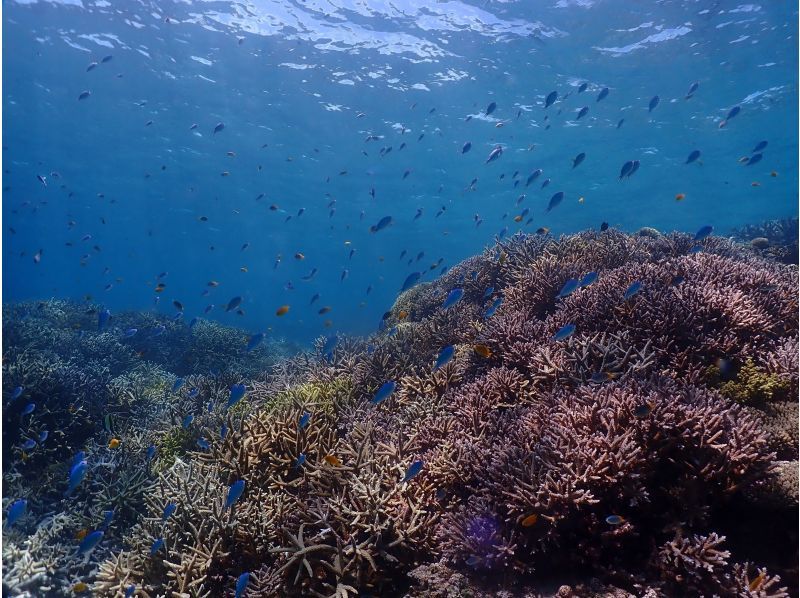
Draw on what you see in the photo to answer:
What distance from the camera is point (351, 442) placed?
5066mm

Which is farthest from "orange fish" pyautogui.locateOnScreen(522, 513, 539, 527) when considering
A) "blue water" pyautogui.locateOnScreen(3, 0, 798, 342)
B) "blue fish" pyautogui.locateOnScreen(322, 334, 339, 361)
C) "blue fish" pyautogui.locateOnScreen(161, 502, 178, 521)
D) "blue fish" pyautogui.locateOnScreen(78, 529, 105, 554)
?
"blue water" pyautogui.locateOnScreen(3, 0, 798, 342)

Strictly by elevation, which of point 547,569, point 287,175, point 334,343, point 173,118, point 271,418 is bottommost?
point 287,175

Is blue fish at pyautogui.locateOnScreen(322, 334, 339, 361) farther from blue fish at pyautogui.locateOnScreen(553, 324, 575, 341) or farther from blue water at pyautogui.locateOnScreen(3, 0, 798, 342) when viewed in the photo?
blue water at pyautogui.locateOnScreen(3, 0, 798, 342)

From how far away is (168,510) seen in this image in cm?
441


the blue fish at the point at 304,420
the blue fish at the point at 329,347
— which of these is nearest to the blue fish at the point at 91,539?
the blue fish at the point at 304,420

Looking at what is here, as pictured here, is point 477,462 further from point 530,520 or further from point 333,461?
point 333,461

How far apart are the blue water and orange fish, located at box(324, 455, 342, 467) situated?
978 cm

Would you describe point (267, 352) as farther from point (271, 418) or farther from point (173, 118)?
point (173, 118)

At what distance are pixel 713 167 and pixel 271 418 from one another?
155ft

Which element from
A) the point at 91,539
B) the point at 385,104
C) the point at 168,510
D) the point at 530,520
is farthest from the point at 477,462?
the point at 385,104

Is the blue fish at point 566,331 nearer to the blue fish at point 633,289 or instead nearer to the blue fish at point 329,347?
the blue fish at point 633,289

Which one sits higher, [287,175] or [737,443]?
[737,443]

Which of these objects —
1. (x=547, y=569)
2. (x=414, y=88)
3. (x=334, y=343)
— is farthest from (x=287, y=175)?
(x=547, y=569)

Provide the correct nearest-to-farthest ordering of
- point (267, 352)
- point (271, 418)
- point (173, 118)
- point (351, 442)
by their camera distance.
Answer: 1. point (351, 442)
2. point (271, 418)
3. point (267, 352)
4. point (173, 118)
